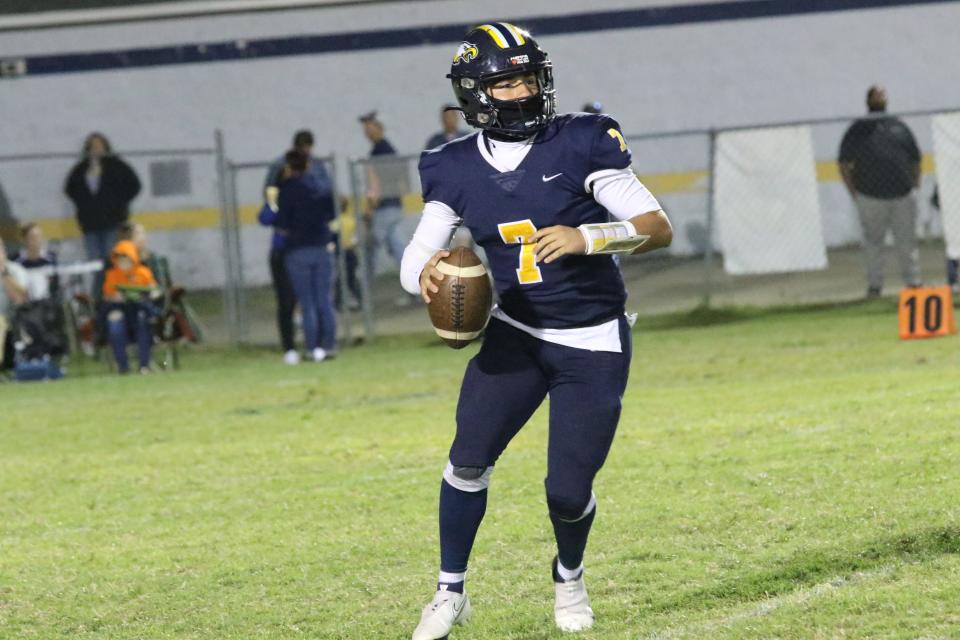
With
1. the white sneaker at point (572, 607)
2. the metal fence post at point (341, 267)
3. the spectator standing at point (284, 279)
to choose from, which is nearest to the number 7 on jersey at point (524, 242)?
the white sneaker at point (572, 607)

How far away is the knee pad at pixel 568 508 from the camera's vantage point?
16.5ft

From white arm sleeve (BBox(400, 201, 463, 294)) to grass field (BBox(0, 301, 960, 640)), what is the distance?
1.16 m

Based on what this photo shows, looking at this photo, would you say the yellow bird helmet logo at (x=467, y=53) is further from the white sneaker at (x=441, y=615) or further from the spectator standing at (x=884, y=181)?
the spectator standing at (x=884, y=181)

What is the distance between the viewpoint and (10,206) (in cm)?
1883

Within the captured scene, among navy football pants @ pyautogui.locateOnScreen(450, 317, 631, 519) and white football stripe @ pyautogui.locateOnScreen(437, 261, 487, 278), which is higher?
white football stripe @ pyautogui.locateOnScreen(437, 261, 487, 278)

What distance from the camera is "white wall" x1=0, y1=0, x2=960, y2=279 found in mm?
19797

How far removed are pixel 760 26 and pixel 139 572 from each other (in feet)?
49.1

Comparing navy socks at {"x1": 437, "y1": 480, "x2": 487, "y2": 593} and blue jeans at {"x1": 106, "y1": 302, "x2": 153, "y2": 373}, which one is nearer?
navy socks at {"x1": 437, "y1": 480, "x2": 487, "y2": 593}

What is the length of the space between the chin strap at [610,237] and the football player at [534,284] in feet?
0.09

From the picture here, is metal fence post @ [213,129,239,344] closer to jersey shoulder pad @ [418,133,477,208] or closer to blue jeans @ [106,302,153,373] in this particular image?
blue jeans @ [106,302,153,373]

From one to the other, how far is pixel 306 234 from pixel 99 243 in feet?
12.0

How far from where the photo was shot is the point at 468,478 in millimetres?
5059

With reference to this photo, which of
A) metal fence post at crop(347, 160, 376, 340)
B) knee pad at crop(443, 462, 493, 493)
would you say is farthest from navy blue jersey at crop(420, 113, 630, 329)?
metal fence post at crop(347, 160, 376, 340)

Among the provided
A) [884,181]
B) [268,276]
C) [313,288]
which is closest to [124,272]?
[313,288]
